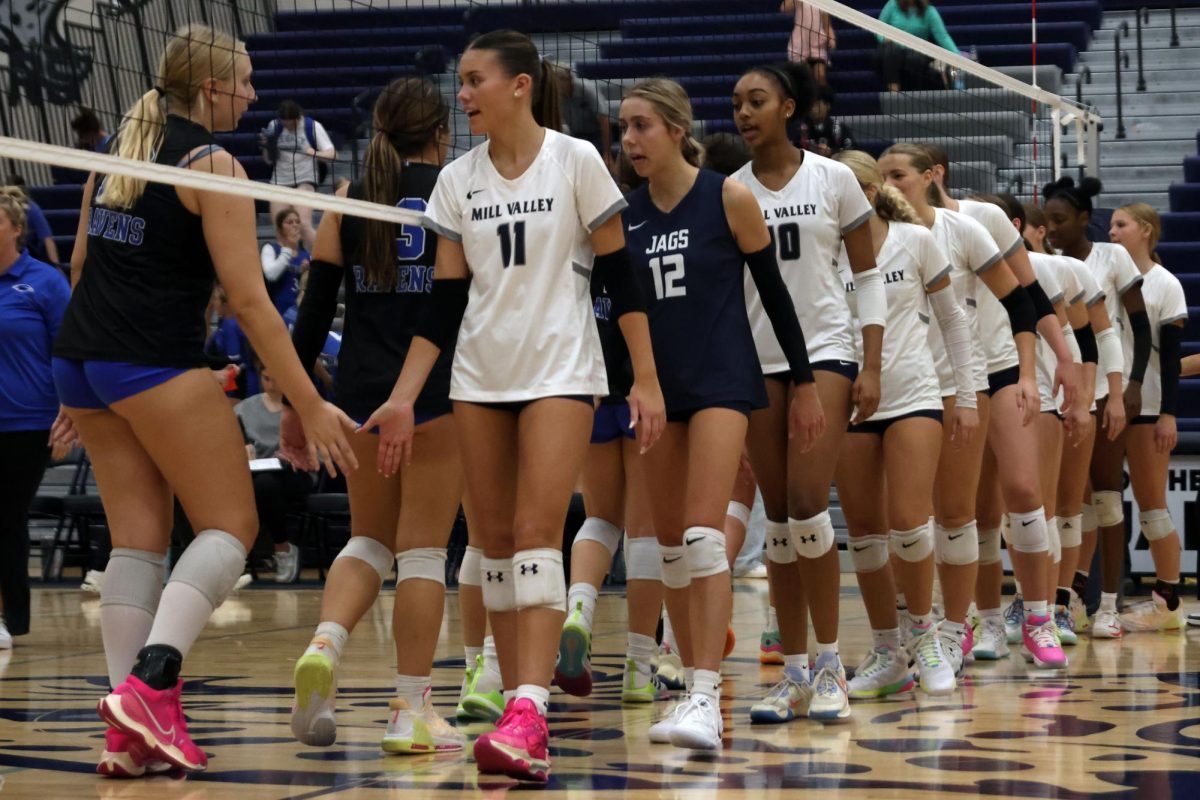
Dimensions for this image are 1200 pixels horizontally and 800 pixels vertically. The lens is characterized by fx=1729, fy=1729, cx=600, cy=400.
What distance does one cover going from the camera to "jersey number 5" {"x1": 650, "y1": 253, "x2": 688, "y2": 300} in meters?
4.59

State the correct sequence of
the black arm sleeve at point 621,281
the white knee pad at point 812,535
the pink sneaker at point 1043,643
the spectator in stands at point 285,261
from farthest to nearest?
the spectator in stands at point 285,261
the pink sneaker at point 1043,643
the white knee pad at point 812,535
the black arm sleeve at point 621,281

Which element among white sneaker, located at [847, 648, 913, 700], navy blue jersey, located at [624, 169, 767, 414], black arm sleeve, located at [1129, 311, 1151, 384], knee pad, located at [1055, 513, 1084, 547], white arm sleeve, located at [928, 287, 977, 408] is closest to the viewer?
navy blue jersey, located at [624, 169, 767, 414]

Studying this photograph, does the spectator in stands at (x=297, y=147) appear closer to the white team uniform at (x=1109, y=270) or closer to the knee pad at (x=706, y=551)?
the white team uniform at (x=1109, y=270)

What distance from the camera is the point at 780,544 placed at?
202 inches

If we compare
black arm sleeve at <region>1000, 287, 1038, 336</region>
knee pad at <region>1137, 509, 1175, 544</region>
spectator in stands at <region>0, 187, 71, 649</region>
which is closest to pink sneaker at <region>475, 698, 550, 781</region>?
black arm sleeve at <region>1000, 287, 1038, 336</region>

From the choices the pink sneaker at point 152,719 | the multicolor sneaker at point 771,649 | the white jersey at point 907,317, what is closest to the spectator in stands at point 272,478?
the multicolor sneaker at point 771,649

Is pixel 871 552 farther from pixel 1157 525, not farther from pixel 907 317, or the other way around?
pixel 1157 525

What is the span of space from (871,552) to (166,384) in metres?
2.39

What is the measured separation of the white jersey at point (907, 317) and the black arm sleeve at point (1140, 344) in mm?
2477

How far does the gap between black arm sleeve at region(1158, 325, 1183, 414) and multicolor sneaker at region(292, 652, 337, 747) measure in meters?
5.21

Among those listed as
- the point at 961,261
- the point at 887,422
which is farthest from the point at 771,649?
the point at 961,261

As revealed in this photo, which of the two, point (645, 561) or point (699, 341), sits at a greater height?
point (699, 341)

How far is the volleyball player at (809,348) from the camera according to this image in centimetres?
493

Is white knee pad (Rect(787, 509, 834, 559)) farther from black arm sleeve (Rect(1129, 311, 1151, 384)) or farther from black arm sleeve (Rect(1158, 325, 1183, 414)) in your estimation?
black arm sleeve (Rect(1158, 325, 1183, 414))
